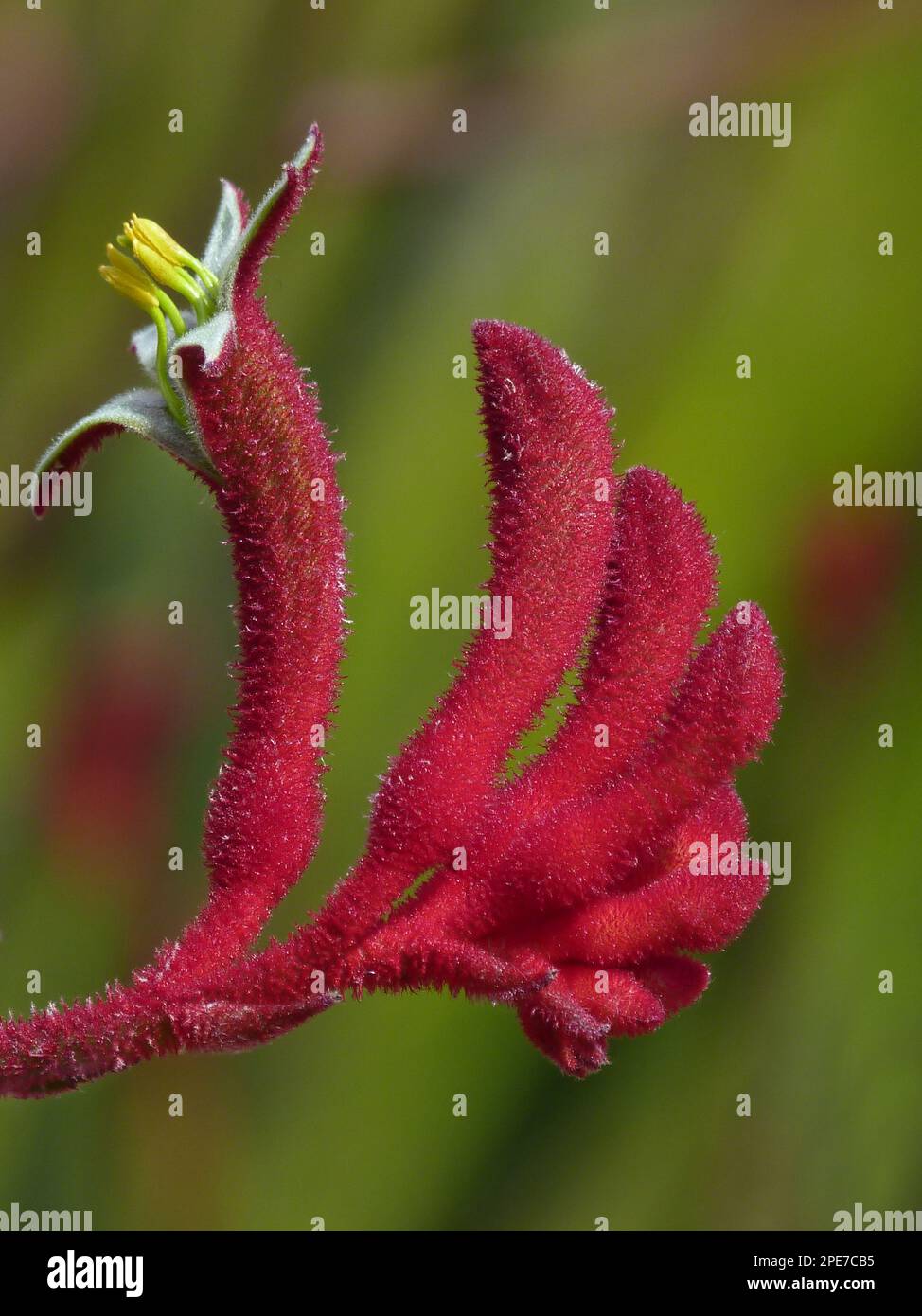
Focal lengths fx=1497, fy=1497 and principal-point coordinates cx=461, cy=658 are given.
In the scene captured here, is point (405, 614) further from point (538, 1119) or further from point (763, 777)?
point (538, 1119)

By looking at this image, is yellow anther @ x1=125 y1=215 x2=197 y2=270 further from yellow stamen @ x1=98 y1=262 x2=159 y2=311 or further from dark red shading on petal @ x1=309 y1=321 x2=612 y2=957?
dark red shading on petal @ x1=309 y1=321 x2=612 y2=957

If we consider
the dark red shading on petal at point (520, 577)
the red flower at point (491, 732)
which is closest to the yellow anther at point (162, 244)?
the red flower at point (491, 732)

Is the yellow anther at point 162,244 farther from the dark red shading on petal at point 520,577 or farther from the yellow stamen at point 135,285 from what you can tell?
the dark red shading on petal at point 520,577

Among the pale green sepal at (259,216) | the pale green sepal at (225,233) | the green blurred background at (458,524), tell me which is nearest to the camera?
the pale green sepal at (259,216)

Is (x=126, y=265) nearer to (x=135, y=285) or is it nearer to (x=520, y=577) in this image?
(x=135, y=285)

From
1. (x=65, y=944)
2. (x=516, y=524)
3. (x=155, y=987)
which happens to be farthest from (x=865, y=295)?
(x=155, y=987)

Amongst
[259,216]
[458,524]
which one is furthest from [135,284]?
[458,524]
